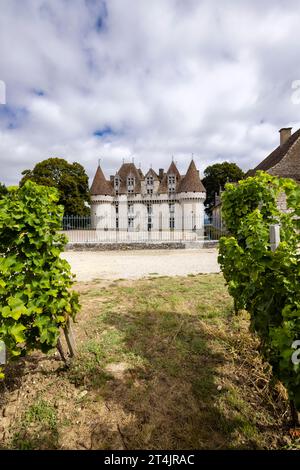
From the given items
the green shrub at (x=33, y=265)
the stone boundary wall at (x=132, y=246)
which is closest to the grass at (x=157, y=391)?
the green shrub at (x=33, y=265)

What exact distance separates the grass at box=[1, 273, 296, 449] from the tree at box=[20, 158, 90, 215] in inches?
1248

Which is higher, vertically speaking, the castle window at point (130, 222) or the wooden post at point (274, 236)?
the castle window at point (130, 222)

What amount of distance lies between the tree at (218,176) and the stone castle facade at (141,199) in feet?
44.1

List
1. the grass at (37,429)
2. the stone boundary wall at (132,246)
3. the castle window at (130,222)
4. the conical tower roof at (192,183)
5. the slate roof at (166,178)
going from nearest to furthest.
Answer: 1. the grass at (37,429)
2. the stone boundary wall at (132,246)
3. the conical tower roof at (192,183)
4. the castle window at (130,222)
5. the slate roof at (166,178)

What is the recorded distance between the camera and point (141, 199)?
3503 centimetres

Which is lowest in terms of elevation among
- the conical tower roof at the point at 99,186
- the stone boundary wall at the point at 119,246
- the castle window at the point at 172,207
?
the stone boundary wall at the point at 119,246

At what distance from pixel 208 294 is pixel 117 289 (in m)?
2.45

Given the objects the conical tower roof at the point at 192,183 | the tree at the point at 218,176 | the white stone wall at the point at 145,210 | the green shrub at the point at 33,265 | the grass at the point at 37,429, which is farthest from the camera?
the tree at the point at 218,176

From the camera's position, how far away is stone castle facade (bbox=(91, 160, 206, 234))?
3131 cm

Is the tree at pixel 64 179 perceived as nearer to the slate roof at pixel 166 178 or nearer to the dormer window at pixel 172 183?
the slate roof at pixel 166 178

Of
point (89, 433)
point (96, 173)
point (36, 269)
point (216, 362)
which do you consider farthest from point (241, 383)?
point (96, 173)

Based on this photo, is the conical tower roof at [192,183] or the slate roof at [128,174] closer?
the conical tower roof at [192,183]

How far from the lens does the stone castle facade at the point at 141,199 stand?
31.3 meters

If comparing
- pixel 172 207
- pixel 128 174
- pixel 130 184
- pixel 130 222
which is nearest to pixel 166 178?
pixel 172 207
